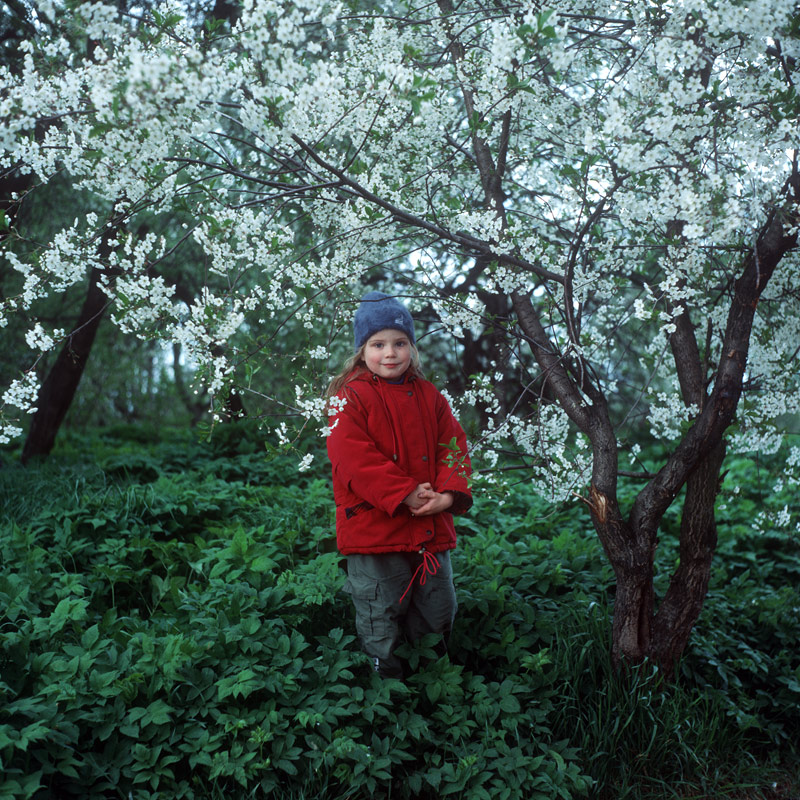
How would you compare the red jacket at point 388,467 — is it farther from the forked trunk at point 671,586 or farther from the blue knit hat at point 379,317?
the forked trunk at point 671,586

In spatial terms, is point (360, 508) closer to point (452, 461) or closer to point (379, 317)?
point (452, 461)

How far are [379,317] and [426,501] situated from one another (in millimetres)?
813

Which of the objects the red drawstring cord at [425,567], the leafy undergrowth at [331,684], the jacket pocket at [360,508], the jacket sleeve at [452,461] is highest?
the jacket sleeve at [452,461]

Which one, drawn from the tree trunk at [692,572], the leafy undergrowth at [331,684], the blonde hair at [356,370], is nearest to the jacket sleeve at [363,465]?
the blonde hair at [356,370]

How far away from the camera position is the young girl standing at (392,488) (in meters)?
2.97

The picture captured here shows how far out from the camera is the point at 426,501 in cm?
298

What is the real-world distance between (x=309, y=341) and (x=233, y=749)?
1524mm

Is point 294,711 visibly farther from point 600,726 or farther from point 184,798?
point 600,726

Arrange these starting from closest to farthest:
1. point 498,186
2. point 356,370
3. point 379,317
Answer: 1. point 379,317
2. point 356,370
3. point 498,186

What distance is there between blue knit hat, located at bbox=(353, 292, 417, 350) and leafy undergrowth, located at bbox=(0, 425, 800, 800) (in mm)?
1208

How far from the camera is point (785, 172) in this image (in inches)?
104

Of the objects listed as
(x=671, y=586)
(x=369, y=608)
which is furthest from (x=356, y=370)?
(x=671, y=586)

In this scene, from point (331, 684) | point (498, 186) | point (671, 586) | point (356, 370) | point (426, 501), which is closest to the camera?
point (331, 684)

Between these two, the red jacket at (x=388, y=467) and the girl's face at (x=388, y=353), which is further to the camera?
the girl's face at (x=388, y=353)
